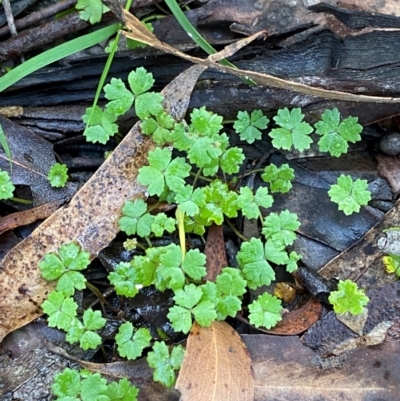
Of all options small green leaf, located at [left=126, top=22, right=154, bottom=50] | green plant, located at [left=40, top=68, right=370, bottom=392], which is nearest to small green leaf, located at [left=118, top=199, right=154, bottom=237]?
green plant, located at [left=40, top=68, right=370, bottom=392]

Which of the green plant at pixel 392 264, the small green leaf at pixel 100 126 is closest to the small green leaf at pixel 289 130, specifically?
the green plant at pixel 392 264

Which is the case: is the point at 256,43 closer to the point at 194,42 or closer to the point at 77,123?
the point at 194,42

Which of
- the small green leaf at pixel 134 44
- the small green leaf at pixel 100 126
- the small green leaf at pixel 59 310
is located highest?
the small green leaf at pixel 134 44

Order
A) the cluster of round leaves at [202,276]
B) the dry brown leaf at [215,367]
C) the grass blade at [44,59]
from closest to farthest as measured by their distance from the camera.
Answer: the dry brown leaf at [215,367]
the cluster of round leaves at [202,276]
the grass blade at [44,59]

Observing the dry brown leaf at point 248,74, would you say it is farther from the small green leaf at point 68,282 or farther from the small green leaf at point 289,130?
the small green leaf at point 68,282

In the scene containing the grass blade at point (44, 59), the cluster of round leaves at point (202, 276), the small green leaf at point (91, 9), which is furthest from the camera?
the small green leaf at point (91, 9)

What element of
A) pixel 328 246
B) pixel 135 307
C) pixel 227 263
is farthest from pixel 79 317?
pixel 328 246
